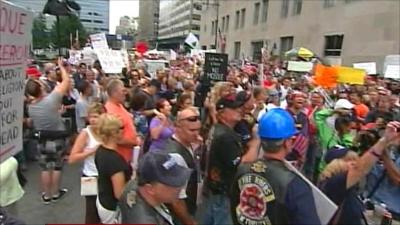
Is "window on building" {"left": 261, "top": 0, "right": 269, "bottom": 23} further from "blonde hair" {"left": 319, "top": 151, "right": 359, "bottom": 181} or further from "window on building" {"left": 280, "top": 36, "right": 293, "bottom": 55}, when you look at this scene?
"blonde hair" {"left": 319, "top": 151, "right": 359, "bottom": 181}

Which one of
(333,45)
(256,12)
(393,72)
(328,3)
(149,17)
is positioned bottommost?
(393,72)

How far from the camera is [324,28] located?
1359 inches

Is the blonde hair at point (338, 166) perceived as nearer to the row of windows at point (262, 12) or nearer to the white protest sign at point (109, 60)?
the white protest sign at point (109, 60)

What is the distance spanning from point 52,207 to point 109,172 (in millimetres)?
2866

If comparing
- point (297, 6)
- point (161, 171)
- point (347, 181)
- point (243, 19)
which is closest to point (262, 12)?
point (243, 19)

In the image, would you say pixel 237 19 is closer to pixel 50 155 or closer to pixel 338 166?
pixel 50 155

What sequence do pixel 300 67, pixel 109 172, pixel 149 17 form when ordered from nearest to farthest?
pixel 109 172
pixel 300 67
pixel 149 17

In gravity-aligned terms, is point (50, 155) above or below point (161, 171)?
below

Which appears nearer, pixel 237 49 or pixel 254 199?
pixel 254 199

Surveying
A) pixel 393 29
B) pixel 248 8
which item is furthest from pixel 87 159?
pixel 248 8

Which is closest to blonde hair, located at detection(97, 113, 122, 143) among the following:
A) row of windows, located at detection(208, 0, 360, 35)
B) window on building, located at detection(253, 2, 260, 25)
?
Answer: row of windows, located at detection(208, 0, 360, 35)

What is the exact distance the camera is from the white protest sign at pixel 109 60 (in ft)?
36.0

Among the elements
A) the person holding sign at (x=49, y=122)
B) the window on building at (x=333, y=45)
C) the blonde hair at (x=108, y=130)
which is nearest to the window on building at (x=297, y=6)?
the window on building at (x=333, y=45)

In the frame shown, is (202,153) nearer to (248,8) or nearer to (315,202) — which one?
(315,202)
